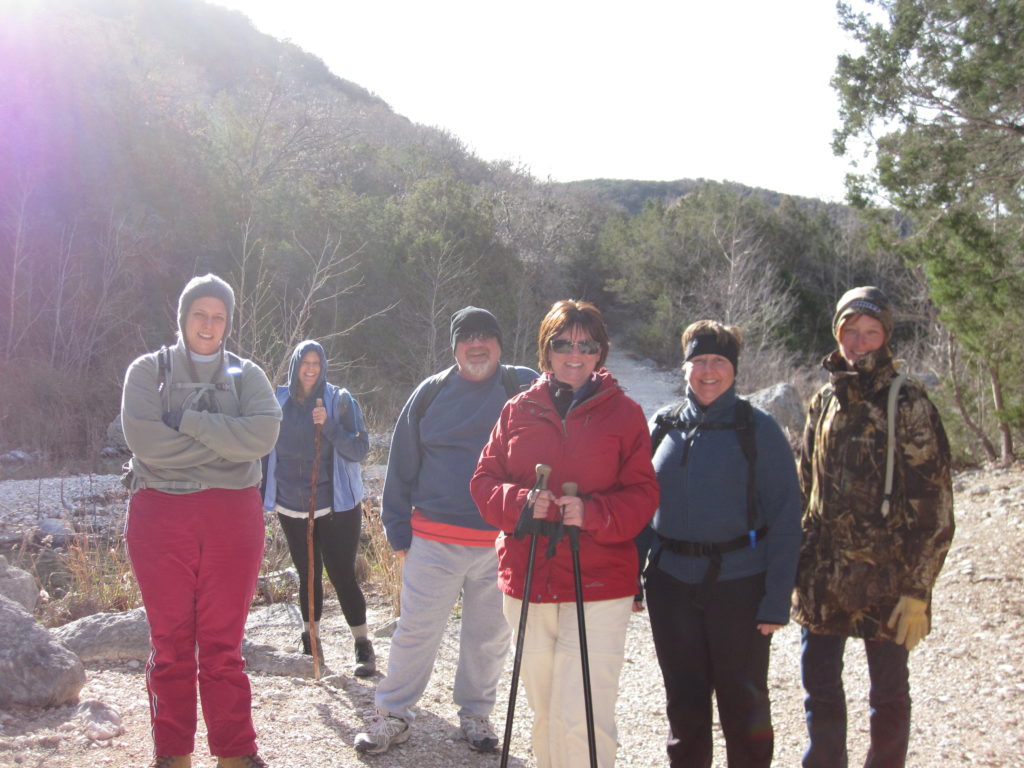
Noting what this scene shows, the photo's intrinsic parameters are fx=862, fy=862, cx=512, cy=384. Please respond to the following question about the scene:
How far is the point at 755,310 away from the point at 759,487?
93.7 feet

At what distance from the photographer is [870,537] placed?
9.74ft

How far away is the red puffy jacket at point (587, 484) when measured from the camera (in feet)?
9.16

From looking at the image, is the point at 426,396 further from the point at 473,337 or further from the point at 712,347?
the point at 712,347

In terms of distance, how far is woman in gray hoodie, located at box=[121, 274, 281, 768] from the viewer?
3076mm

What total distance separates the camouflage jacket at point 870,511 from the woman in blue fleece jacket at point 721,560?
234mm

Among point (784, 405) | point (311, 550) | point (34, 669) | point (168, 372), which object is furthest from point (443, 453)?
point (784, 405)

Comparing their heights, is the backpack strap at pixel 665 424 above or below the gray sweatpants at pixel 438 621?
above

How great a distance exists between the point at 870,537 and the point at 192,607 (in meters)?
2.42

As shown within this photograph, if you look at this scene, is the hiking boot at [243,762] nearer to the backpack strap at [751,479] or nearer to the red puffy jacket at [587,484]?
the red puffy jacket at [587,484]

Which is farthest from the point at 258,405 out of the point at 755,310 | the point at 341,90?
the point at 341,90

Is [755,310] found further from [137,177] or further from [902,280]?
[137,177]

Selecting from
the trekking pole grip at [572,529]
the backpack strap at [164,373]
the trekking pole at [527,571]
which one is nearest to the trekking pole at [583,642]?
the trekking pole grip at [572,529]

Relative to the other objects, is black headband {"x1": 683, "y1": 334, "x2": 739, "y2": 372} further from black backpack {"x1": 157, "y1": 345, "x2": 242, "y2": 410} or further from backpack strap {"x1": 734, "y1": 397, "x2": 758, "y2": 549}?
black backpack {"x1": 157, "y1": 345, "x2": 242, "y2": 410}

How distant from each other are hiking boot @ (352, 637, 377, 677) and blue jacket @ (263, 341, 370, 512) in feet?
2.51
